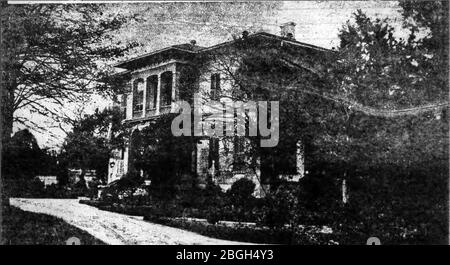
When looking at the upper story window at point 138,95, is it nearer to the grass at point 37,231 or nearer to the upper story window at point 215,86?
the upper story window at point 215,86

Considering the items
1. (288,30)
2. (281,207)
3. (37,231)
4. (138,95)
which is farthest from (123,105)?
(281,207)

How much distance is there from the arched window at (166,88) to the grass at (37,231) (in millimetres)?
2062

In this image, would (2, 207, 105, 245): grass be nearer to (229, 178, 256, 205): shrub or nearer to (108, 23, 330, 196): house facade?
(108, 23, 330, 196): house facade

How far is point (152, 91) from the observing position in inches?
263

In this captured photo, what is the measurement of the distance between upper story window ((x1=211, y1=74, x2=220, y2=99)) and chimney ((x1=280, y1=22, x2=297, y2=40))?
104 centimetres

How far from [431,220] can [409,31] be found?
243cm

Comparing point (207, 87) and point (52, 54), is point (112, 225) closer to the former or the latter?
point (207, 87)

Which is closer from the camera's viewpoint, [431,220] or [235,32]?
[431,220]

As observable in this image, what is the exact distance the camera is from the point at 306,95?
6383 mm

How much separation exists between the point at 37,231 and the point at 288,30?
432 centimetres

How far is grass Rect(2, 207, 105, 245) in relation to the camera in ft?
21.3

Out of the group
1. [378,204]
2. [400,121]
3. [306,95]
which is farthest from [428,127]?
[306,95]

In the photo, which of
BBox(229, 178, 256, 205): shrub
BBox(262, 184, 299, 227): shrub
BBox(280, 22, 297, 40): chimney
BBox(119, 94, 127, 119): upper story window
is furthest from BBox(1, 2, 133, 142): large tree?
BBox(262, 184, 299, 227): shrub
